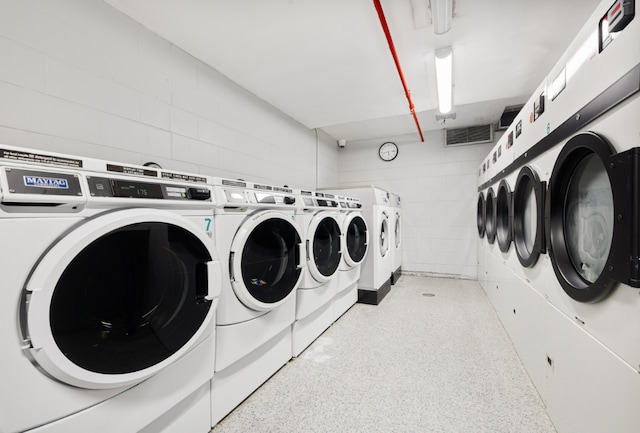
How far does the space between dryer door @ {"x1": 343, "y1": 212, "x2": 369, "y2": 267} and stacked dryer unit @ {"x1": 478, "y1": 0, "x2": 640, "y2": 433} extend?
146cm

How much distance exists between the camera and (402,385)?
1723mm

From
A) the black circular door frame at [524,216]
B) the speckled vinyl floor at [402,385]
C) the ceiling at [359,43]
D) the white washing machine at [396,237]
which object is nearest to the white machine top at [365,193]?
the white washing machine at [396,237]

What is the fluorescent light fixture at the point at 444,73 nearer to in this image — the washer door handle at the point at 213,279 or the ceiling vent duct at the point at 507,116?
the ceiling vent duct at the point at 507,116

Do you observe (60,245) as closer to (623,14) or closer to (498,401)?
(623,14)

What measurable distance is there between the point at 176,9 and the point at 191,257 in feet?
5.40

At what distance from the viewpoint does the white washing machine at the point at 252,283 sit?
1367 mm

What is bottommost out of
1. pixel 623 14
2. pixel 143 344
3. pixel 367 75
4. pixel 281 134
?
pixel 143 344

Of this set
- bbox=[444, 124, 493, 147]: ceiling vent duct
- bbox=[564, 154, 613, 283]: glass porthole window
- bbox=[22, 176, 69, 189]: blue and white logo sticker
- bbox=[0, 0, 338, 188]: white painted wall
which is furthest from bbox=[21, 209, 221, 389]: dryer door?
bbox=[444, 124, 493, 147]: ceiling vent duct

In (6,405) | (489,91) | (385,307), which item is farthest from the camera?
(385,307)

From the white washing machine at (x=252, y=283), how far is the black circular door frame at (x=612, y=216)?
4.73 feet

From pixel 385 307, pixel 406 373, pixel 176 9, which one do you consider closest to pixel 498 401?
pixel 406 373

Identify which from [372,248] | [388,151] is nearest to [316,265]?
[372,248]

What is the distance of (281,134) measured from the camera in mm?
3461

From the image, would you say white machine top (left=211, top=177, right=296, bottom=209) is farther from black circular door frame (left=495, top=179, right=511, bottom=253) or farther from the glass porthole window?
black circular door frame (left=495, top=179, right=511, bottom=253)
